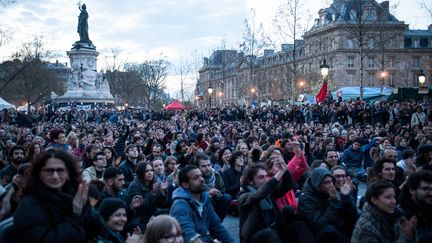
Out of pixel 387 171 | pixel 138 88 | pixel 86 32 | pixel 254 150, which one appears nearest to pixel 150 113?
pixel 86 32

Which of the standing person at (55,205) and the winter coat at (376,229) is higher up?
the standing person at (55,205)

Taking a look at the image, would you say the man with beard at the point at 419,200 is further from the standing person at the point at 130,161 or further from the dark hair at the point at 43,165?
the standing person at the point at 130,161

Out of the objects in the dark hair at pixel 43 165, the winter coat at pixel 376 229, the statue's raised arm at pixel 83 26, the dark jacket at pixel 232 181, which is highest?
the statue's raised arm at pixel 83 26

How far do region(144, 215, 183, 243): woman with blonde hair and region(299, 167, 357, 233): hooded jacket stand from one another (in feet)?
7.60

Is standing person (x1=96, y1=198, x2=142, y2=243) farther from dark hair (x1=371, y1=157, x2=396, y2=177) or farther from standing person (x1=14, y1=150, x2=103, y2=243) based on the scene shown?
dark hair (x1=371, y1=157, x2=396, y2=177)

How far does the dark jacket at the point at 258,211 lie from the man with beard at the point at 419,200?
4.75 ft

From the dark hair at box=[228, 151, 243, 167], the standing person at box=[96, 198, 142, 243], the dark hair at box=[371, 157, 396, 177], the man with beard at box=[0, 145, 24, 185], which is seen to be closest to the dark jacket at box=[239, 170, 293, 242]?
the standing person at box=[96, 198, 142, 243]

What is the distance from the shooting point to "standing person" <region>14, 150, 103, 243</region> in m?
4.02

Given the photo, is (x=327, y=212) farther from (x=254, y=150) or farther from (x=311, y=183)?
(x=254, y=150)

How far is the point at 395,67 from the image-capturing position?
76500 millimetres

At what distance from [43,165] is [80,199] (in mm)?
489

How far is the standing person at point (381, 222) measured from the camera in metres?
5.12

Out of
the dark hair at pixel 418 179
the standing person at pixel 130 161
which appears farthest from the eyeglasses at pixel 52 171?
the standing person at pixel 130 161

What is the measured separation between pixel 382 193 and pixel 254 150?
18.5 ft
